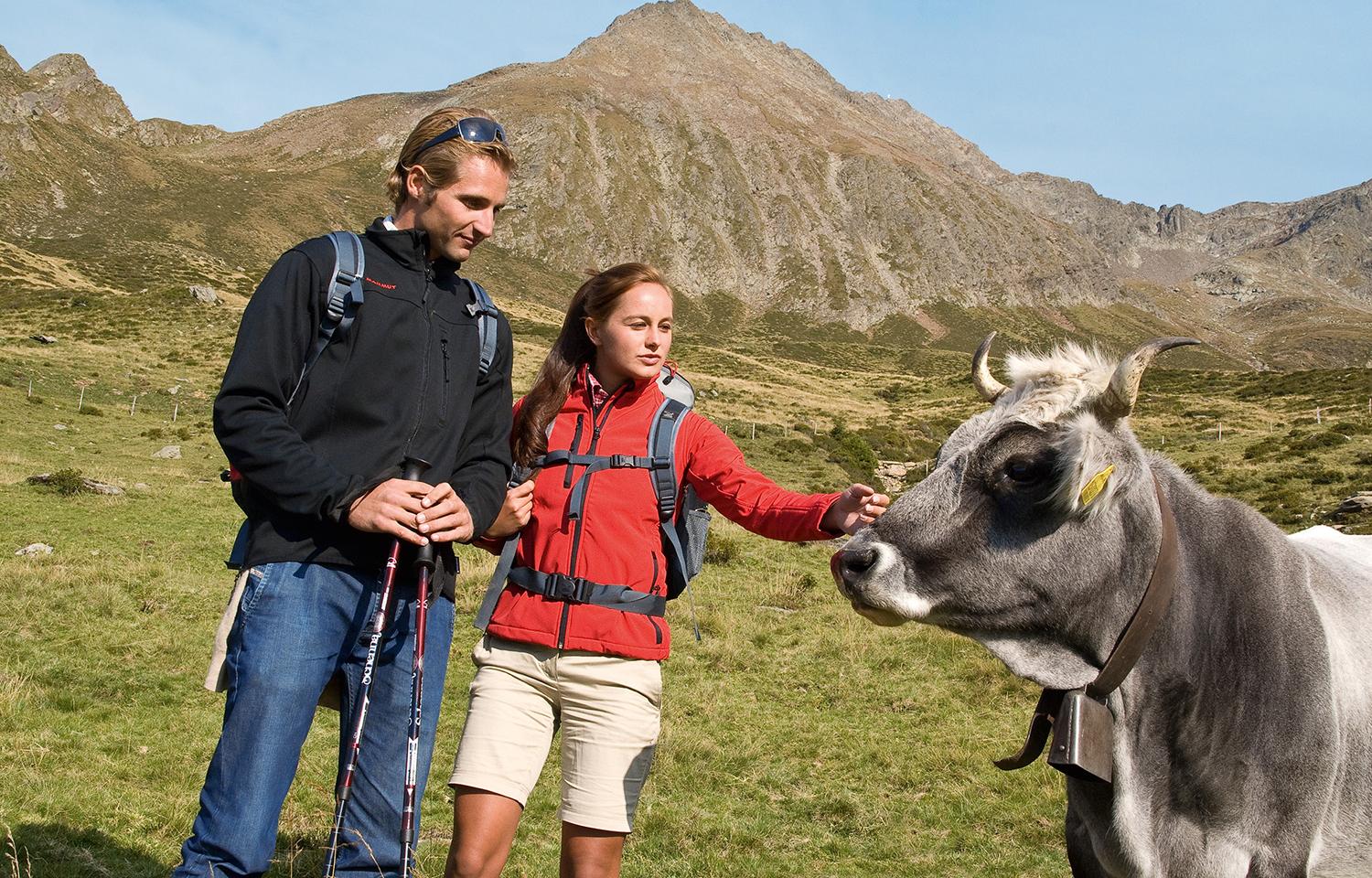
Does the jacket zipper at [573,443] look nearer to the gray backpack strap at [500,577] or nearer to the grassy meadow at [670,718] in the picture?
the gray backpack strap at [500,577]

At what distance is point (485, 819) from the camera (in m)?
3.29

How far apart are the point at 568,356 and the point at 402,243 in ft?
3.09

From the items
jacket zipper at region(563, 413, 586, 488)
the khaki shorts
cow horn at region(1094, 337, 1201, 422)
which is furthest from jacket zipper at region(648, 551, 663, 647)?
cow horn at region(1094, 337, 1201, 422)

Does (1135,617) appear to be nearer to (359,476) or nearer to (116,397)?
(359,476)

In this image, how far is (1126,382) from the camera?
2.57m

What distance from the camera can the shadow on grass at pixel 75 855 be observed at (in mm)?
5348

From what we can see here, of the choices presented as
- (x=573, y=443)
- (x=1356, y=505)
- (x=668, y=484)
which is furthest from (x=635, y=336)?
(x=1356, y=505)

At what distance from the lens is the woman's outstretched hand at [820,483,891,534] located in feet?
11.1

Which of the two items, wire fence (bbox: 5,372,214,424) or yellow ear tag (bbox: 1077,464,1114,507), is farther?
wire fence (bbox: 5,372,214,424)

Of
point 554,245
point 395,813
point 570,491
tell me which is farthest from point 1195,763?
point 554,245

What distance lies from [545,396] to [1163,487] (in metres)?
2.23

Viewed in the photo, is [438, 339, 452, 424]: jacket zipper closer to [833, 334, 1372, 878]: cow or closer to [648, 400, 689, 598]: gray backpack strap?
[648, 400, 689, 598]: gray backpack strap

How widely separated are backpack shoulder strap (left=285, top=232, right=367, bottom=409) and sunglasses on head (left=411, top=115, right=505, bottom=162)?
514 millimetres

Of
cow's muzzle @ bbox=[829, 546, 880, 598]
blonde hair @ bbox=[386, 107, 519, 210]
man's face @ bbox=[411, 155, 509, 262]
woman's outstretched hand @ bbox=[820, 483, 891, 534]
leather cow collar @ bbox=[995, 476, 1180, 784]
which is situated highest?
blonde hair @ bbox=[386, 107, 519, 210]
